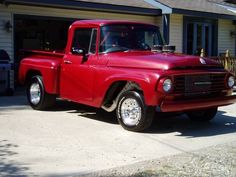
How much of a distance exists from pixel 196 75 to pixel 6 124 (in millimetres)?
3585

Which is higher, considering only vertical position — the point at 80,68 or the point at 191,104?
the point at 80,68

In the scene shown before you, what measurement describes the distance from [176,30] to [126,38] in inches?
427

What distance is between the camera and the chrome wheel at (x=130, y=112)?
840 centimetres

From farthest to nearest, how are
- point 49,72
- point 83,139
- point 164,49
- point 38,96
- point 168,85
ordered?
point 38,96
point 49,72
point 164,49
point 168,85
point 83,139

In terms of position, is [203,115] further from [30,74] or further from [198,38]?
[198,38]

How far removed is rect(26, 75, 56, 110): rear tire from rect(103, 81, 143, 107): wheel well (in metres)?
1.91

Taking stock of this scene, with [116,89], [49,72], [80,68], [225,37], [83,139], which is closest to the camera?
[83,139]

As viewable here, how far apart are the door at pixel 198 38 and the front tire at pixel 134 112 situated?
12.5 meters

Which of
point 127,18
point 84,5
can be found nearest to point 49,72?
point 84,5

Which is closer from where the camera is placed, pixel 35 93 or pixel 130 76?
pixel 130 76

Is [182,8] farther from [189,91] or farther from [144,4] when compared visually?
[189,91]

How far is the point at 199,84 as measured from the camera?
8.55 m

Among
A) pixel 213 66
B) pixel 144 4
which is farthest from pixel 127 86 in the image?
pixel 144 4

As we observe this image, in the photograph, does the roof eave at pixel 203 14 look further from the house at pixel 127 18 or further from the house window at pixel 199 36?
the house window at pixel 199 36
